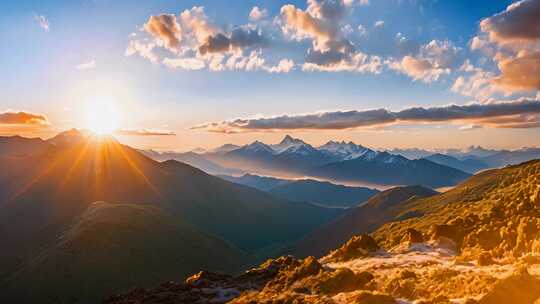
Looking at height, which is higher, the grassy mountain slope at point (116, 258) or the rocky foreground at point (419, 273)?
the rocky foreground at point (419, 273)

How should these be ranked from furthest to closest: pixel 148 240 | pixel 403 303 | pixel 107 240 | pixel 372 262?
1. pixel 148 240
2. pixel 107 240
3. pixel 372 262
4. pixel 403 303

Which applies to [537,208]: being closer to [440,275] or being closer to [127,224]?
[440,275]

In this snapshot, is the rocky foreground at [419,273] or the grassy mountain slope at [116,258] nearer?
the rocky foreground at [419,273]

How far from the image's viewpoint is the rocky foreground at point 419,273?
19953 mm

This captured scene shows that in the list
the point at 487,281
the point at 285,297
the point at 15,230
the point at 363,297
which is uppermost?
the point at 487,281

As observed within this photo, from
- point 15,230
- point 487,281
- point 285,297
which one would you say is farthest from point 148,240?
point 487,281

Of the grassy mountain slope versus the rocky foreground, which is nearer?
the rocky foreground

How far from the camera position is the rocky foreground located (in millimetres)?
19953

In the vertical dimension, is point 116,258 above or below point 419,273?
below

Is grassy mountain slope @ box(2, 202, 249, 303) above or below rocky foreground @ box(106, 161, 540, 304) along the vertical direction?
below

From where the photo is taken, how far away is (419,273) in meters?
25.2

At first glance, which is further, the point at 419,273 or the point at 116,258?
the point at 116,258

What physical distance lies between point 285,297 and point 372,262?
9.91m

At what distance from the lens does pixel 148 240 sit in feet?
470
